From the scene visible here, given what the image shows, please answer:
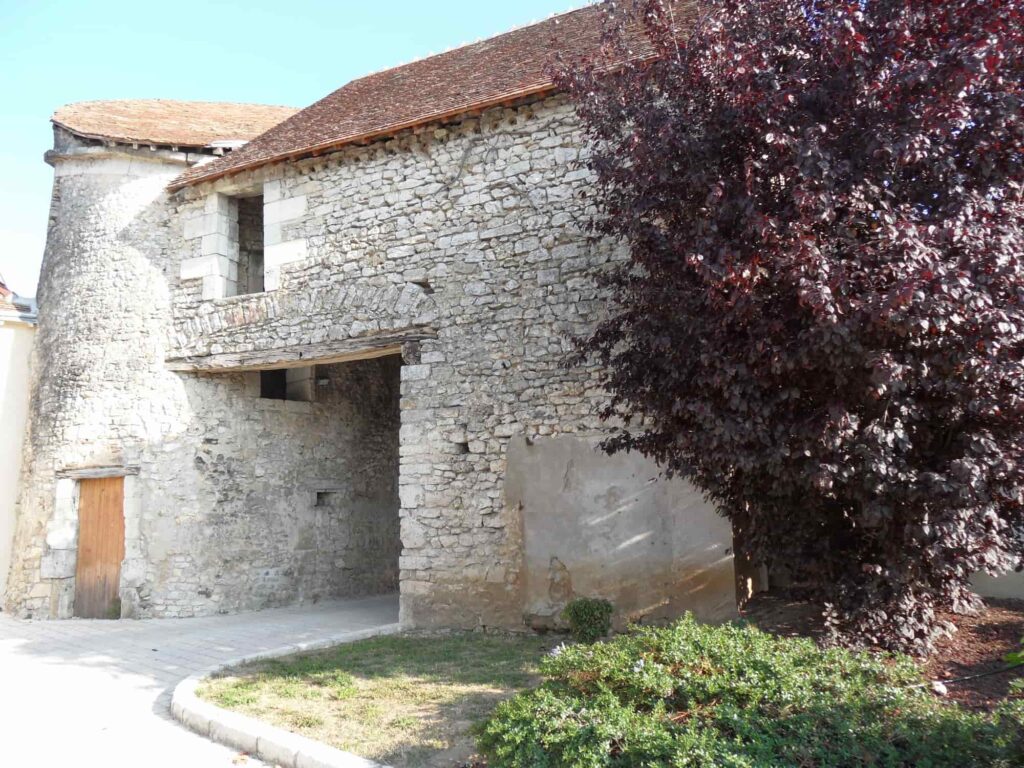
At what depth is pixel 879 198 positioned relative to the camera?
15.4 feet

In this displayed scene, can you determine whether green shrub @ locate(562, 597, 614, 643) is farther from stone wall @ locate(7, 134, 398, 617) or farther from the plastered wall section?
stone wall @ locate(7, 134, 398, 617)

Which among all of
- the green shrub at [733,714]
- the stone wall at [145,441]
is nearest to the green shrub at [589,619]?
the green shrub at [733,714]

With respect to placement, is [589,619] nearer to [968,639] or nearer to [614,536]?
[614,536]

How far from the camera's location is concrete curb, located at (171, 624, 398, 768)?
401 centimetres

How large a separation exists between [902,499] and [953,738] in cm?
186

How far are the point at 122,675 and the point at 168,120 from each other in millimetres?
8085

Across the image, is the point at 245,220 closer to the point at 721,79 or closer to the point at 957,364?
the point at 721,79

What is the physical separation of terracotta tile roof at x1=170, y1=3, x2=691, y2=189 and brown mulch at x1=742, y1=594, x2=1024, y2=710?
539 cm

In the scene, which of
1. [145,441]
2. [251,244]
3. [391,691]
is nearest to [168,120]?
[251,244]

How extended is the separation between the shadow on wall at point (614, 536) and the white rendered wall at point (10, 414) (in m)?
Answer: 7.16

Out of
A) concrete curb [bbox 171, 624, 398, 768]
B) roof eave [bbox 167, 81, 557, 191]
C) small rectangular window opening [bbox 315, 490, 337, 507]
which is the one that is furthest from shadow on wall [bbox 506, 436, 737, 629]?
small rectangular window opening [bbox 315, 490, 337, 507]

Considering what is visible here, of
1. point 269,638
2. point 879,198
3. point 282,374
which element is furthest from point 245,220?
point 879,198

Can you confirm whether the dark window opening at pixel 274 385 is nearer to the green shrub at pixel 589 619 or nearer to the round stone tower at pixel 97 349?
the round stone tower at pixel 97 349

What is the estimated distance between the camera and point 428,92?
9188mm
